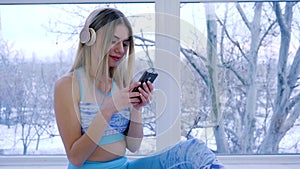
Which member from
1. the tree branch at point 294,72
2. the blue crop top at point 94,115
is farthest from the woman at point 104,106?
the tree branch at point 294,72

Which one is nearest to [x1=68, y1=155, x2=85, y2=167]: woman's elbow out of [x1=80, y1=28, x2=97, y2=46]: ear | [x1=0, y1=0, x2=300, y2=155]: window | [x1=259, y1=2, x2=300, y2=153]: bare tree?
[x1=80, y1=28, x2=97, y2=46]: ear

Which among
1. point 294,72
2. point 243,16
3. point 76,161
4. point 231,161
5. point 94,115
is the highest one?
point 243,16

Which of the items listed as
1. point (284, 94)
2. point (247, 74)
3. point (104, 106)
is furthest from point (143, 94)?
point (284, 94)

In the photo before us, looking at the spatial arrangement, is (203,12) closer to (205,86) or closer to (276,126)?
(205,86)

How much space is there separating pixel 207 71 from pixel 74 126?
675 mm

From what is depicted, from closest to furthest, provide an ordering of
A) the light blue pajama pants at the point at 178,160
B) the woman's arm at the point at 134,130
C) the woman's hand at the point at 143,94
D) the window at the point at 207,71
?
the light blue pajama pants at the point at 178,160 → the woman's hand at the point at 143,94 → the woman's arm at the point at 134,130 → the window at the point at 207,71

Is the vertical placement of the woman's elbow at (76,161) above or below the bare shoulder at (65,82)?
below

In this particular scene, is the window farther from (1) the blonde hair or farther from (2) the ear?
(2) the ear

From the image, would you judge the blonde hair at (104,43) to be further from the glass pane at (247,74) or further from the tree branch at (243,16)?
the tree branch at (243,16)

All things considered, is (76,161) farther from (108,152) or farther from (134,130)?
(134,130)

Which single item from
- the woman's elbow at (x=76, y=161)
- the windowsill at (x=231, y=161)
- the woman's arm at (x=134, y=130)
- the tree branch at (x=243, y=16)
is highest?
the tree branch at (x=243, y=16)

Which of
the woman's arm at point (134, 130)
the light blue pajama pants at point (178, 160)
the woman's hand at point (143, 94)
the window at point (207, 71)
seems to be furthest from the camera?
the window at point (207, 71)

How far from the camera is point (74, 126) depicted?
3.22ft

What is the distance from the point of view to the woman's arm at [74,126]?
0.96 meters
